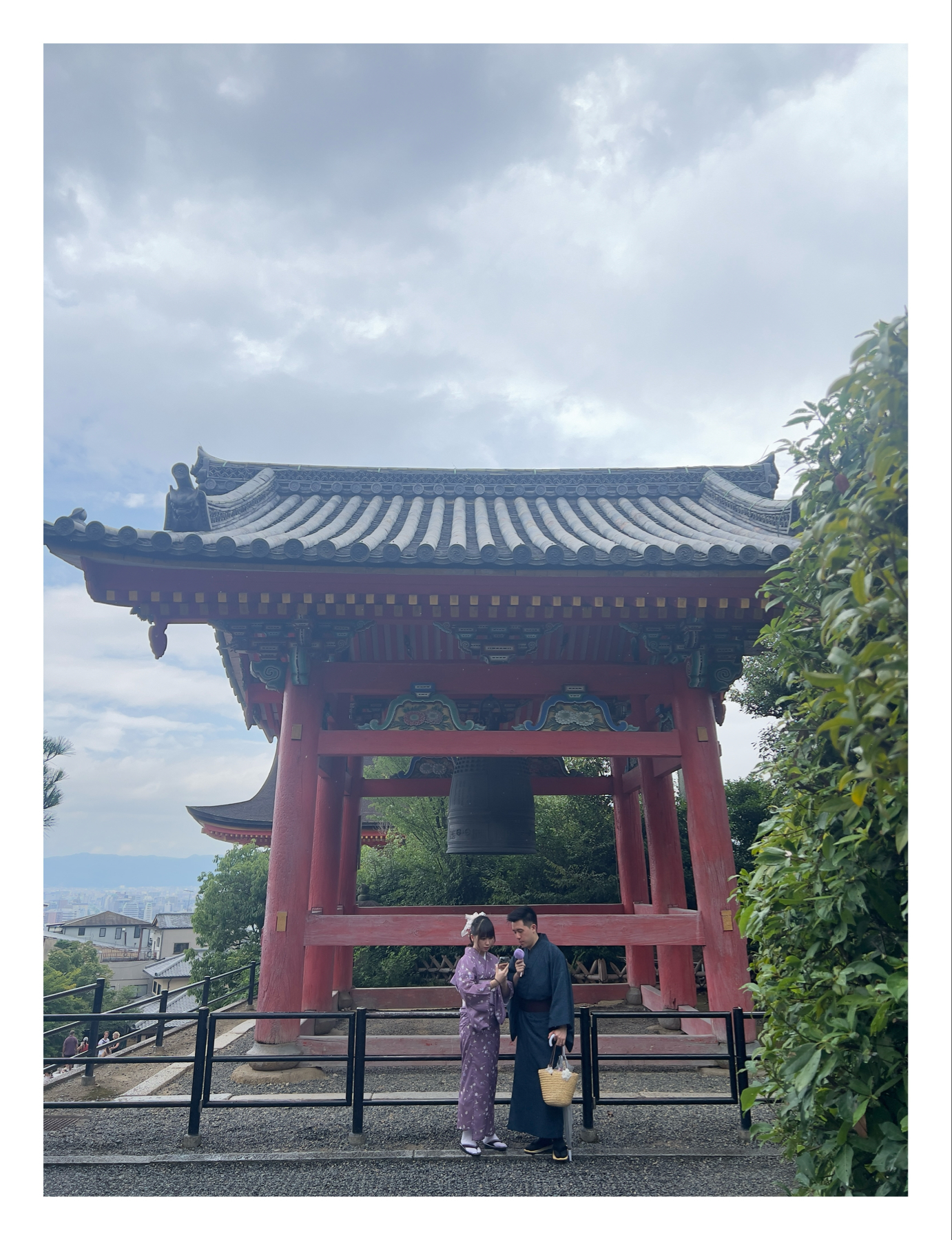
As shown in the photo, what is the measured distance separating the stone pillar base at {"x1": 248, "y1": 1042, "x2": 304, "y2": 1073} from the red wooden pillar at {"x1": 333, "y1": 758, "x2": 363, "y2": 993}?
10.7ft

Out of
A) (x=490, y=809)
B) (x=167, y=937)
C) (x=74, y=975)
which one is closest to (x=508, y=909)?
(x=490, y=809)

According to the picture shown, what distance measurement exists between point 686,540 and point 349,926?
4.87 metres

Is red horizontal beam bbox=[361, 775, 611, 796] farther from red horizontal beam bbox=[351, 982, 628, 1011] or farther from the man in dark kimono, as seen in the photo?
the man in dark kimono

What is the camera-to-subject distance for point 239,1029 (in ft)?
28.3

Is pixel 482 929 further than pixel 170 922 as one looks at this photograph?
No

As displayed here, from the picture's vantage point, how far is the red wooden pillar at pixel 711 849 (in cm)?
630

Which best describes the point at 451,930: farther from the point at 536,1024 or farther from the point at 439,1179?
the point at 439,1179

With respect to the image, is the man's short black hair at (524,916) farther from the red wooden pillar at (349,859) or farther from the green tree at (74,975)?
the green tree at (74,975)

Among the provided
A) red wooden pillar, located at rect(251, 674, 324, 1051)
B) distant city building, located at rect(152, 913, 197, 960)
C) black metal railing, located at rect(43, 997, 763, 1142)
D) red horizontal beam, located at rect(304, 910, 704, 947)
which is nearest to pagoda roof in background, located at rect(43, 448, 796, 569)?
red wooden pillar, located at rect(251, 674, 324, 1051)

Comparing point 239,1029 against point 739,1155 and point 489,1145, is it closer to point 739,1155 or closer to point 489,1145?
point 489,1145

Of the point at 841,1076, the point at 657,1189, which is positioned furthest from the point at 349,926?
the point at 841,1076

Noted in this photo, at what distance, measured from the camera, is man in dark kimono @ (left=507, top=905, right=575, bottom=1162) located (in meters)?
4.28

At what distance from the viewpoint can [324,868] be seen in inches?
336

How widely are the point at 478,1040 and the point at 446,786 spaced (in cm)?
544
